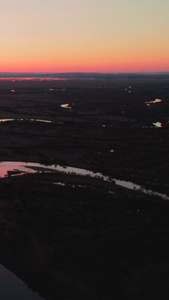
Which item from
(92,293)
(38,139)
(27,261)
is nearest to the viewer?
(92,293)

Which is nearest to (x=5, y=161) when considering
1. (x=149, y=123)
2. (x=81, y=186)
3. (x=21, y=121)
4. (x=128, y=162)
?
(x=81, y=186)

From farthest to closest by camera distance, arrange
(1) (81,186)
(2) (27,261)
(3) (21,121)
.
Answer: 1. (3) (21,121)
2. (1) (81,186)
3. (2) (27,261)

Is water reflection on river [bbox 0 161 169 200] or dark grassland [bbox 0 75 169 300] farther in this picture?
water reflection on river [bbox 0 161 169 200]

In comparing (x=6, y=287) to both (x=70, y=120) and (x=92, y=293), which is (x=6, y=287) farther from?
(x=70, y=120)

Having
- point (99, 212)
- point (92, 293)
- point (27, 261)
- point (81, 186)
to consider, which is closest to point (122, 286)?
point (92, 293)

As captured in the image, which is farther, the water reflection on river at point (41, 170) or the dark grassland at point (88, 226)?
the water reflection on river at point (41, 170)

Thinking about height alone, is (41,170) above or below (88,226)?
above

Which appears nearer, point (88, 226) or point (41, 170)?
point (88, 226)

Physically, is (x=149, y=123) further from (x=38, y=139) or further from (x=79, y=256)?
(x=79, y=256)

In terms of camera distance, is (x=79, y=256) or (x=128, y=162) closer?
(x=79, y=256)
